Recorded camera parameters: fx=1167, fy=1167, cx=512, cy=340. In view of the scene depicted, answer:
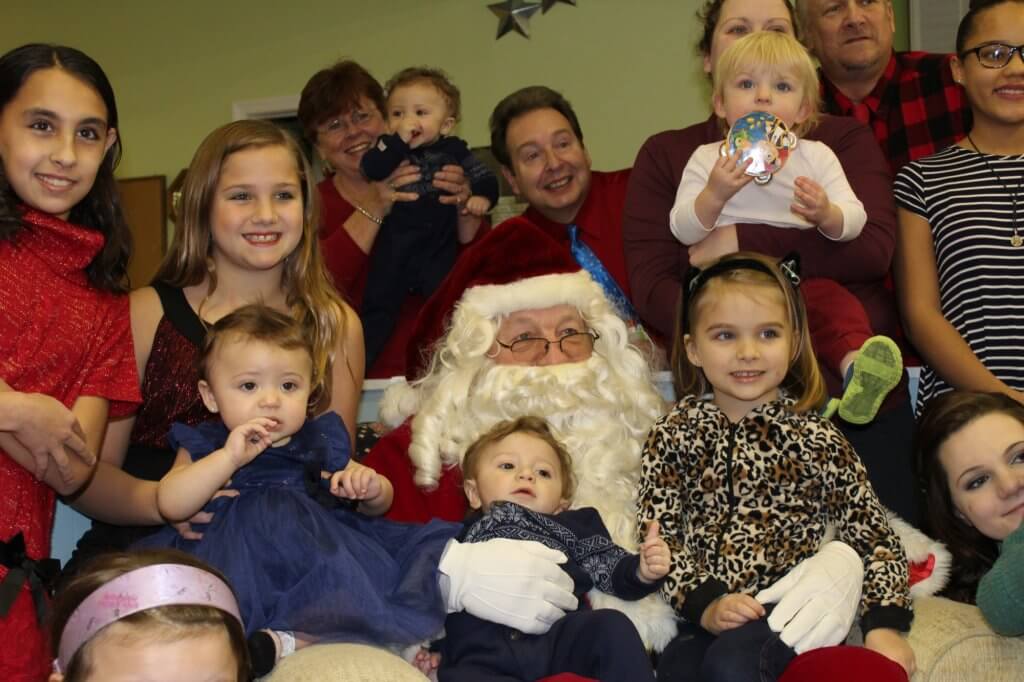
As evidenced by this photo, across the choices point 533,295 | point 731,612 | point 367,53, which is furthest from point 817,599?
point 367,53

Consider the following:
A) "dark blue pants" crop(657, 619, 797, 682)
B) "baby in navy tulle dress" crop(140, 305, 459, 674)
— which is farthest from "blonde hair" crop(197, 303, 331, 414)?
"dark blue pants" crop(657, 619, 797, 682)

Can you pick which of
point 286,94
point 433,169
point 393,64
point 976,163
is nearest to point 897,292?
point 976,163

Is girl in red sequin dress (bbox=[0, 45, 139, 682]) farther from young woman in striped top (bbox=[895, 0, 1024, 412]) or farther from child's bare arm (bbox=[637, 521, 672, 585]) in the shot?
young woman in striped top (bbox=[895, 0, 1024, 412])

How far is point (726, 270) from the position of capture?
2.95 metres

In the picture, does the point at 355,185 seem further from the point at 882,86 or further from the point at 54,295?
the point at 882,86

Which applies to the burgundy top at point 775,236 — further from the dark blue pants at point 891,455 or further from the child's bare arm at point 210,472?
the child's bare arm at point 210,472

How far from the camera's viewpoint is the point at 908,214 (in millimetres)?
3586

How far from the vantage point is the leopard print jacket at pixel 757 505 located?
262 centimetres

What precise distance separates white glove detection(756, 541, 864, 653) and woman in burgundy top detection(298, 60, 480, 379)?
185 cm

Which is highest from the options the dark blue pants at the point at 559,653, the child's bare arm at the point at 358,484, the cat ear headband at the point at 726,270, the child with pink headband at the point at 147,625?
the cat ear headband at the point at 726,270

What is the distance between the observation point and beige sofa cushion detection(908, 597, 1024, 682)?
237 centimetres

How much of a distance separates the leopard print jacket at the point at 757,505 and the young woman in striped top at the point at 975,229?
817 mm

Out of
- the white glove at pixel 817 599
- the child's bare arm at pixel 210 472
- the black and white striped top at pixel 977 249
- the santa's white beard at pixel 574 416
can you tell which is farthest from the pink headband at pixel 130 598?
the black and white striped top at pixel 977 249

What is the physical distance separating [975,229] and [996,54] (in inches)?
21.3
